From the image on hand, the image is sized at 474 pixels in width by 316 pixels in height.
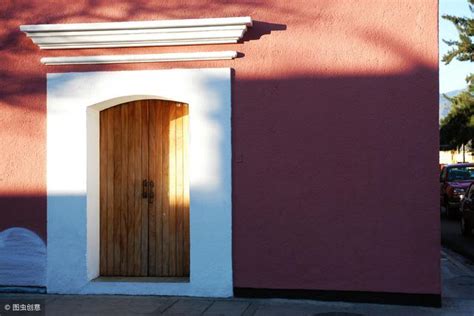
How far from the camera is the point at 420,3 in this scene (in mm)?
7883

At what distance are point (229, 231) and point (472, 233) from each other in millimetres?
9519

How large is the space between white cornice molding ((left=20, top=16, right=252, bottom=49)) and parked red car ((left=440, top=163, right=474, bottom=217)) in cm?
1351

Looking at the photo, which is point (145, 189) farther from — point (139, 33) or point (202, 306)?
point (139, 33)

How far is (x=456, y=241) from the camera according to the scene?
591 inches

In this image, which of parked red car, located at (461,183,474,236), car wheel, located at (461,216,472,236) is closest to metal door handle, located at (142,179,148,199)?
parked red car, located at (461,183,474,236)

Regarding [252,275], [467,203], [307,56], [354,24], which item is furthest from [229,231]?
[467,203]

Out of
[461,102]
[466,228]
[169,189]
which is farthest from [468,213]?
[461,102]

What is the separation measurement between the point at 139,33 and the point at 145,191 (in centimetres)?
214

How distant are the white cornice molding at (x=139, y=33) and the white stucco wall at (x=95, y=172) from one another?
15.3 inches

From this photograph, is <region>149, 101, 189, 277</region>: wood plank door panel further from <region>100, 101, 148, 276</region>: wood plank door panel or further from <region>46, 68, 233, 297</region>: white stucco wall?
<region>46, 68, 233, 297</region>: white stucco wall

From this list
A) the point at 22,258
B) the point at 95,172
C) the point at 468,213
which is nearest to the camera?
the point at 22,258

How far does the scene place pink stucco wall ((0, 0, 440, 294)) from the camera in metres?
7.83

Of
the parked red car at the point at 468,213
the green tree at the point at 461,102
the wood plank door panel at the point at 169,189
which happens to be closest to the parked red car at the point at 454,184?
the parked red car at the point at 468,213

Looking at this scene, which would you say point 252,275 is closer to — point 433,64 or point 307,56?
point 307,56
